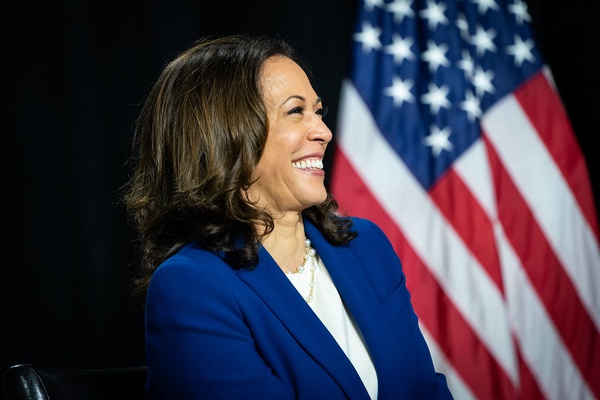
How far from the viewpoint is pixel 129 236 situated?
2592 millimetres

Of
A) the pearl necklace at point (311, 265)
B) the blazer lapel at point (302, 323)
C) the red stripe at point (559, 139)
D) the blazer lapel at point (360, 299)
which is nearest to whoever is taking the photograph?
the blazer lapel at point (302, 323)

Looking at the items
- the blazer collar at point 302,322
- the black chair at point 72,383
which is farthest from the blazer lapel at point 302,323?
the black chair at point 72,383

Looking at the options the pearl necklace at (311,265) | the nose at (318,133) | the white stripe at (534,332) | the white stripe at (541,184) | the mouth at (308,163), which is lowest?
the white stripe at (534,332)

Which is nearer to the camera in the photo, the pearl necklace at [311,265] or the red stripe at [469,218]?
the pearl necklace at [311,265]

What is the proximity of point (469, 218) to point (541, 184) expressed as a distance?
1.06 feet

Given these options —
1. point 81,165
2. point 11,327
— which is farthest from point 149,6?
point 11,327

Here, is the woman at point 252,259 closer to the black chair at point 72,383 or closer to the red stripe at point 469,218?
the black chair at point 72,383

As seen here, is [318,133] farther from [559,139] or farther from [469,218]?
[559,139]

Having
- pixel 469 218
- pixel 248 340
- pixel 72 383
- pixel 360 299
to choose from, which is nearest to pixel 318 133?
pixel 360 299

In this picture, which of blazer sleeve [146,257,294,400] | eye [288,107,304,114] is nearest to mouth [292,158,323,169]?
eye [288,107,304,114]

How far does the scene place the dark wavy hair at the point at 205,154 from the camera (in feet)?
Result: 5.38

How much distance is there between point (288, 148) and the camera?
1.70 metres

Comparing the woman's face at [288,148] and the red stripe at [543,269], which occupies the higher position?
the woman's face at [288,148]

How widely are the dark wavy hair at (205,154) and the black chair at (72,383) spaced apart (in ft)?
0.82
